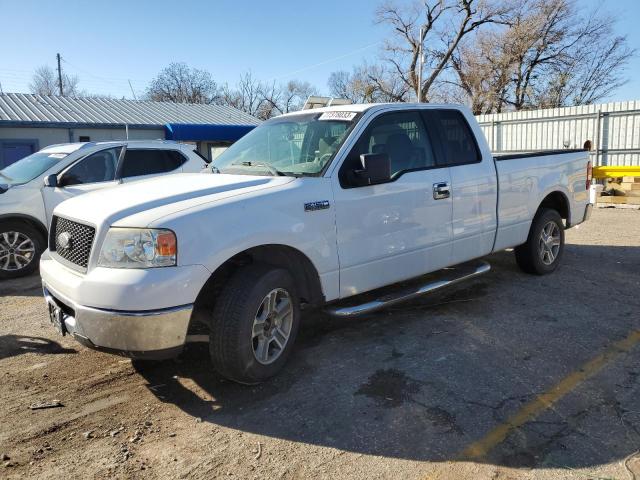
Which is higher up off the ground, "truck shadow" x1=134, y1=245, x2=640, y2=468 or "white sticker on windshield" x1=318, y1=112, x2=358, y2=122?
"white sticker on windshield" x1=318, y1=112, x2=358, y2=122

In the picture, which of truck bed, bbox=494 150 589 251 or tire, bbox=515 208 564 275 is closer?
truck bed, bbox=494 150 589 251

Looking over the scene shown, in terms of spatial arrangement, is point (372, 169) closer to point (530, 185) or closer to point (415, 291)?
point (415, 291)

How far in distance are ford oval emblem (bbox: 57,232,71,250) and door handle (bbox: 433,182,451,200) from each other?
3003 millimetres

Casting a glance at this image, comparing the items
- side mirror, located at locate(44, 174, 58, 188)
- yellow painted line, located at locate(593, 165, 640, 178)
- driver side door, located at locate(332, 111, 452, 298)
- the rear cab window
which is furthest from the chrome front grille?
yellow painted line, located at locate(593, 165, 640, 178)

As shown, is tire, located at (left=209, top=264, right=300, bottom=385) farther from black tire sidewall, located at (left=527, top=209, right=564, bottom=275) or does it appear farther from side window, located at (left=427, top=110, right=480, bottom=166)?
black tire sidewall, located at (left=527, top=209, right=564, bottom=275)

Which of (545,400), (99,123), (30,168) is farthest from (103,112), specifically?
(545,400)

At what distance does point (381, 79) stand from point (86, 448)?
44558 millimetres

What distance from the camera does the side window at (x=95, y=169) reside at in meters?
7.54

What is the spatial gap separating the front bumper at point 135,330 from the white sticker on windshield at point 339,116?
2.15 m

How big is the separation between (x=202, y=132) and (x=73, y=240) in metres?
22.2

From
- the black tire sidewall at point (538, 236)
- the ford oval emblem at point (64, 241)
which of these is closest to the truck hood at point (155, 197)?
the ford oval emblem at point (64, 241)

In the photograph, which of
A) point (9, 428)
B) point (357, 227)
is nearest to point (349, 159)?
point (357, 227)

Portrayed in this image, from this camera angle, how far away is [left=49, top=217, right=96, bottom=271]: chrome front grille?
341 cm

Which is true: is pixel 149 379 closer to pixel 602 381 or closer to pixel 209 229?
pixel 209 229
